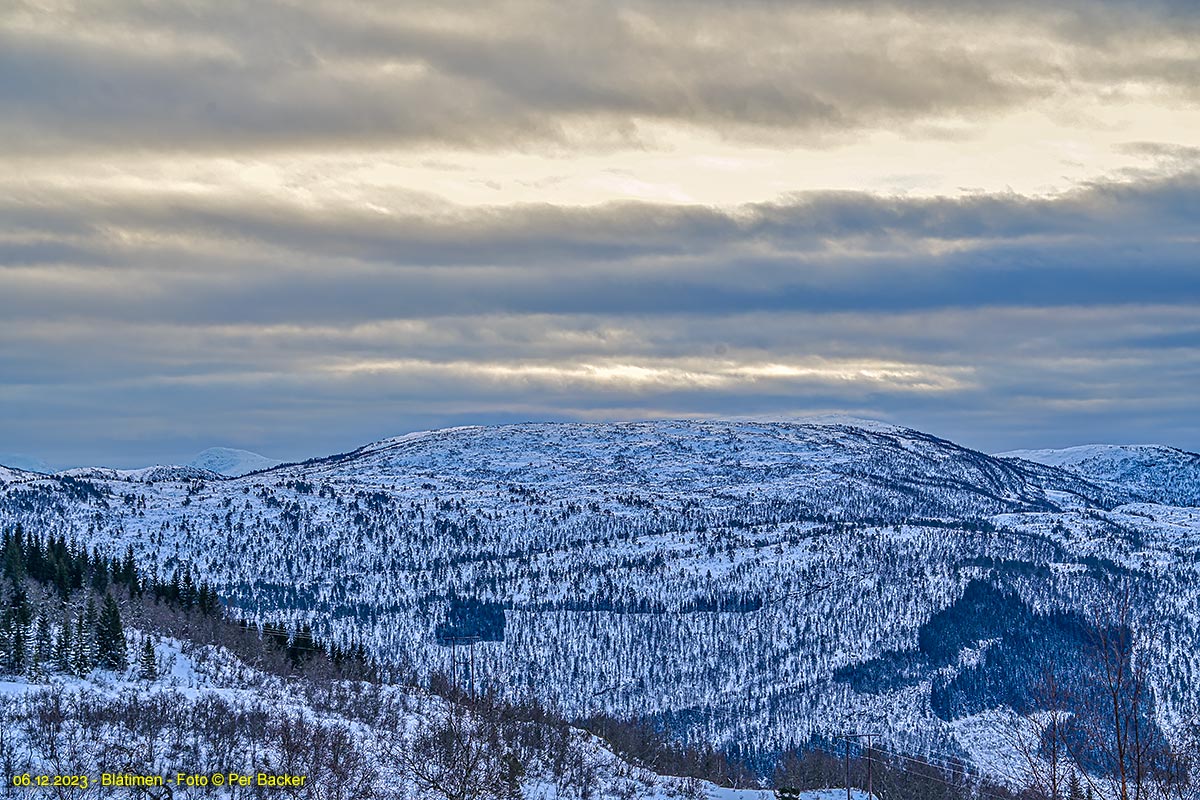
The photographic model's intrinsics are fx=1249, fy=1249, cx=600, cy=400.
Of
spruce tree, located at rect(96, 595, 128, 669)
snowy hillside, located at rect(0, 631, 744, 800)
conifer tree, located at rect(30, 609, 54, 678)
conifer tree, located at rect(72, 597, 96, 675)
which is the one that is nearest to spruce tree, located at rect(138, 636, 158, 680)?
snowy hillside, located at rect(0, 631, 744, 800)

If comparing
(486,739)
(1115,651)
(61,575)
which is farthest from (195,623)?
(1115,651)

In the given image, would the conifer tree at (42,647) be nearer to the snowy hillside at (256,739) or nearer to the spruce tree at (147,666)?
the snowy hillside at (256,739)

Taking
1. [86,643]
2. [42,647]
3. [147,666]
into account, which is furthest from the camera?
[147,666]

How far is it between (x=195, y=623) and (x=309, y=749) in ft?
280

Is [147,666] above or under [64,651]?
under

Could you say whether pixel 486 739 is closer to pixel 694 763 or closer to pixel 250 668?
pixel 250 668

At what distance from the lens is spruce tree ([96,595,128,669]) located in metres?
106

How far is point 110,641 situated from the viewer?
350 feet

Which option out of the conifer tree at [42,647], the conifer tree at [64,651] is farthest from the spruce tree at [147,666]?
the conifer tree at [42,647]

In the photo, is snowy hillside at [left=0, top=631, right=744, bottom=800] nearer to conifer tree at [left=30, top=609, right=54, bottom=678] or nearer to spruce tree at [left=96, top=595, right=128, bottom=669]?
spruce tree at [left=96, top=595, right=128, bottom=669]

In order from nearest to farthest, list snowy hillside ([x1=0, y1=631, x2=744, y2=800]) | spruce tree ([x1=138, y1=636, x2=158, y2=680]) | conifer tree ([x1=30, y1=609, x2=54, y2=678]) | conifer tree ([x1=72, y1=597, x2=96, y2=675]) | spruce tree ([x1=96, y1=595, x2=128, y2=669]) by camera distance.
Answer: snowy hillside ([x1=0, y1=631, x2=744, y2=800]), conifer tree ([x1=30, y1=609, x2=54, y2=678]), conifer tree ([x1=72, y1=597, x2=96, y2=675]), spruce tree ([x1=138, y1=636, x2=158, y2=680]), spruce tree ([x1=96, y1=595, x2=128, y2=669])

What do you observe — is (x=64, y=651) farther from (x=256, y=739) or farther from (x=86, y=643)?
(x=256, y=739)

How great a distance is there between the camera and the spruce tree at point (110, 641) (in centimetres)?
10612

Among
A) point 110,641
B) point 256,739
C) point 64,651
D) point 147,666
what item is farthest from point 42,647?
point 256,739
